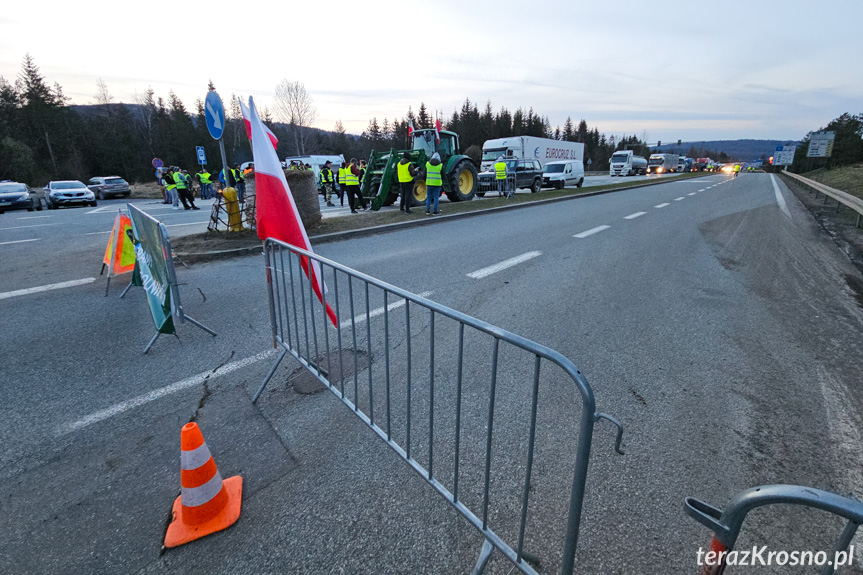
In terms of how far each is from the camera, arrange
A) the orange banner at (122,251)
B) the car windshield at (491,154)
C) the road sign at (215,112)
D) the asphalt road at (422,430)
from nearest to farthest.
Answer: the asphalt road at (422,430)
the orange banner at (122,251)
the road sign at (215,112)
the car windshield at (491,154)

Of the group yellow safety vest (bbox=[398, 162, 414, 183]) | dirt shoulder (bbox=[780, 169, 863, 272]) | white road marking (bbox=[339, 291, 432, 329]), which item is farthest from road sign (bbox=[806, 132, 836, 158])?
white road marking (bbox=[339, 291, 432, 329])

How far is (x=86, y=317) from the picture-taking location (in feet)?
15.3

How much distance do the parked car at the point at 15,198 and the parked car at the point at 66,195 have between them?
85 cm

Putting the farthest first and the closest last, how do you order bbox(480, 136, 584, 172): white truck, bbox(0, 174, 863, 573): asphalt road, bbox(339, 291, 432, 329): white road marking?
bbox(480, 136, 584, 172): white truck < bbox(339, 291, 432, 329): white road marking < bbox(0, 174, 863, 573): asphalt road

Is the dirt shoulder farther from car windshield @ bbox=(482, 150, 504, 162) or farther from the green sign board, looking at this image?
car windshield @ bbox=(482, 150, 504, 162)

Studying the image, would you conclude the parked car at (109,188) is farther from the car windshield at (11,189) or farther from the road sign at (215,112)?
the road sign at (215,112)

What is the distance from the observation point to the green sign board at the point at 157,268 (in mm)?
3572

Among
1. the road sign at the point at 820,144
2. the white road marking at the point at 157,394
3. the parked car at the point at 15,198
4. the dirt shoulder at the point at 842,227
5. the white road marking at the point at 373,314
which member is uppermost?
the road sign at the point at 820,144

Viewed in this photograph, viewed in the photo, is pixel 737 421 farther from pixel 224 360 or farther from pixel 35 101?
pixel 35 101

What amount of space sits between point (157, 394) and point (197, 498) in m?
1.48

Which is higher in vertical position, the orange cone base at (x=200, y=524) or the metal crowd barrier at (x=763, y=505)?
the metal crowd barrier at (x=763, y=505)

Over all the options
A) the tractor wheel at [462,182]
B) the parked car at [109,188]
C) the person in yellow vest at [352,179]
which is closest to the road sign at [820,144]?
the tractor wheel at [462,182]

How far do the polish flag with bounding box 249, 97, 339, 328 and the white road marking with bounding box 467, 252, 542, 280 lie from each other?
3305mm

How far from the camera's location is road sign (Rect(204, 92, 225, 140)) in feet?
25.1
